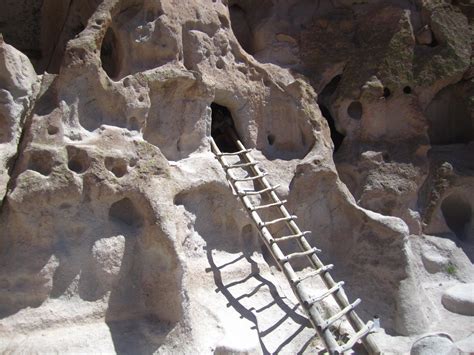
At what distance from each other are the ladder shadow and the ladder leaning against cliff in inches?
8.3

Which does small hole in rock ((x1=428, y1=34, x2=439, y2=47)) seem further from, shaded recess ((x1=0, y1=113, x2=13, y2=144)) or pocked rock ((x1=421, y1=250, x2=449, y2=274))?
shaded recess ((x1=0, y1=113, x2=13, y2=144))

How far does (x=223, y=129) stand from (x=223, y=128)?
0.04 ft

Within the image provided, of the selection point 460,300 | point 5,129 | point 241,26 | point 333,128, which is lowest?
point 460,300

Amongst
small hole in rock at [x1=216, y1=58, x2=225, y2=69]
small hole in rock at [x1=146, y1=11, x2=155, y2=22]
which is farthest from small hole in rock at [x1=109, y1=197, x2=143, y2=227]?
small hole in rock at [x1=216, y1=58, x2=225, y2=69]

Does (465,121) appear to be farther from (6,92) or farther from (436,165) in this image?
(6,92)

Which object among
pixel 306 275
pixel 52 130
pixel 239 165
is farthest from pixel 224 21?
pixel 306 275

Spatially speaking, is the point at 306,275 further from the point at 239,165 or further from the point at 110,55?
the point at 110,55

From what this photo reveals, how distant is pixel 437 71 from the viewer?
627 centimetres

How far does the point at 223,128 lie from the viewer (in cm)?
557

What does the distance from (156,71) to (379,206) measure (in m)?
2.92

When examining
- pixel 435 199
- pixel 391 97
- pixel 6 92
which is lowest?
pixel 435 199

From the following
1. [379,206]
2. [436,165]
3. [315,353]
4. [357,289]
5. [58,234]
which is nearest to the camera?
[58,234]

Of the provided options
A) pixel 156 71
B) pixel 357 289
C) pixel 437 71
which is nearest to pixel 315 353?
pixel 357 289

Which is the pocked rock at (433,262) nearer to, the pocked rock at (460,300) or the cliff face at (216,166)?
the cliff face at (216,166)
